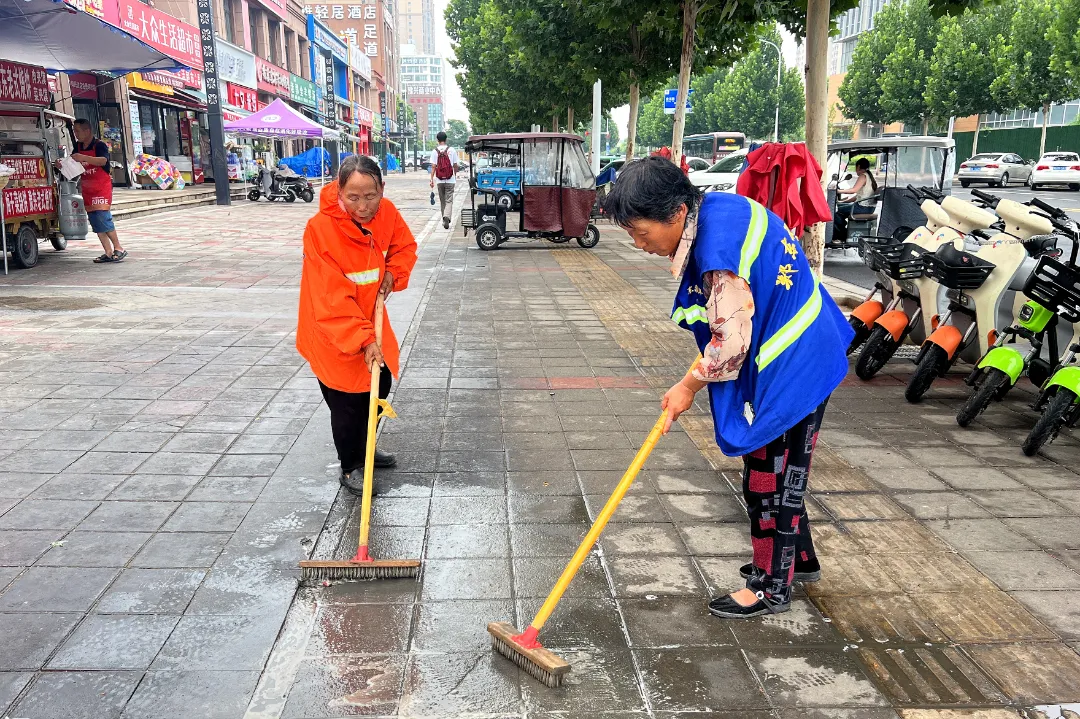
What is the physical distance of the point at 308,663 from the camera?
2.64 metres

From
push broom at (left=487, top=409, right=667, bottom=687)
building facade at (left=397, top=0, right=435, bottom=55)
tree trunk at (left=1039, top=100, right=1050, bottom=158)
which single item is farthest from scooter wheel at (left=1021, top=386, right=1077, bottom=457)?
building facade at (left=397, top=0, right=435, bottom=55)

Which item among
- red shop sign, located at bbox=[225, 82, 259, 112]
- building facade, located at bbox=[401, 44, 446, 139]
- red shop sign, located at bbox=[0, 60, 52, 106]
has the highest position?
building facade, located at bbox=[401, 44, 446, 139]

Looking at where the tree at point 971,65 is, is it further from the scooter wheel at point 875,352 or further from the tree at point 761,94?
the scooter wheel at point 875,352

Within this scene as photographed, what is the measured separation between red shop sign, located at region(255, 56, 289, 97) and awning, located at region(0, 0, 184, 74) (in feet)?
83.9

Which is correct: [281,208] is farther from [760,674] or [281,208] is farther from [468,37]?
[760,674]

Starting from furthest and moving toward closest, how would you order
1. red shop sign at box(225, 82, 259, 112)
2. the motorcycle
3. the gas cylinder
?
red shop sign at box(225, 82, 259, 112) < the motorcycle < the gas cylinder

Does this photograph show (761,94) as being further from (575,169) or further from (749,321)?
(749,321)

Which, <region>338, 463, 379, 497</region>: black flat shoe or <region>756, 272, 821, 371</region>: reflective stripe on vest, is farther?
<region>338, 463, 379, 497</region>: black flat shoe

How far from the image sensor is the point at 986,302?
521 centimetres

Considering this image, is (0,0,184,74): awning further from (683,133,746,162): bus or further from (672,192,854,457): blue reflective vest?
(683,133,746,162): bus

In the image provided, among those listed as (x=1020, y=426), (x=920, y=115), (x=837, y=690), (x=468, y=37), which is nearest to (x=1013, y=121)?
(x=920, y=115)

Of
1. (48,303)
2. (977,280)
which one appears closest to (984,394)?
(977,280)

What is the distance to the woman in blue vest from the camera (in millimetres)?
2512

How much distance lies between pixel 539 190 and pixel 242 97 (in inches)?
985
